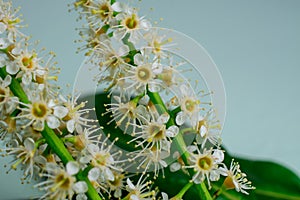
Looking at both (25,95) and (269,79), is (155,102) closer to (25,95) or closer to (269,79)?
(25,95)

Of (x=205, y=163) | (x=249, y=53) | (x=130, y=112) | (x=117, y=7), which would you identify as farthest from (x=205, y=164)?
(x=249, y=53)

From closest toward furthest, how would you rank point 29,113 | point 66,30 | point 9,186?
point 29,113
point 9,186
point 66,30

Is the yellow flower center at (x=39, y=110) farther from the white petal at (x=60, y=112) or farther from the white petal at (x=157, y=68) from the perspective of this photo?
the white petal at (x=157, y=68)

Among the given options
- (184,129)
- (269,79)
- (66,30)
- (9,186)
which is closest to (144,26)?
(184,129)

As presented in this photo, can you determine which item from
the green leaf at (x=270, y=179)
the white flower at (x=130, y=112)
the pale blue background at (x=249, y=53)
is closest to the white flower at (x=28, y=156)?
the white flower at (x=130, y=112)

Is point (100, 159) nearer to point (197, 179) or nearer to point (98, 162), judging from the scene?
point (98, 162)
